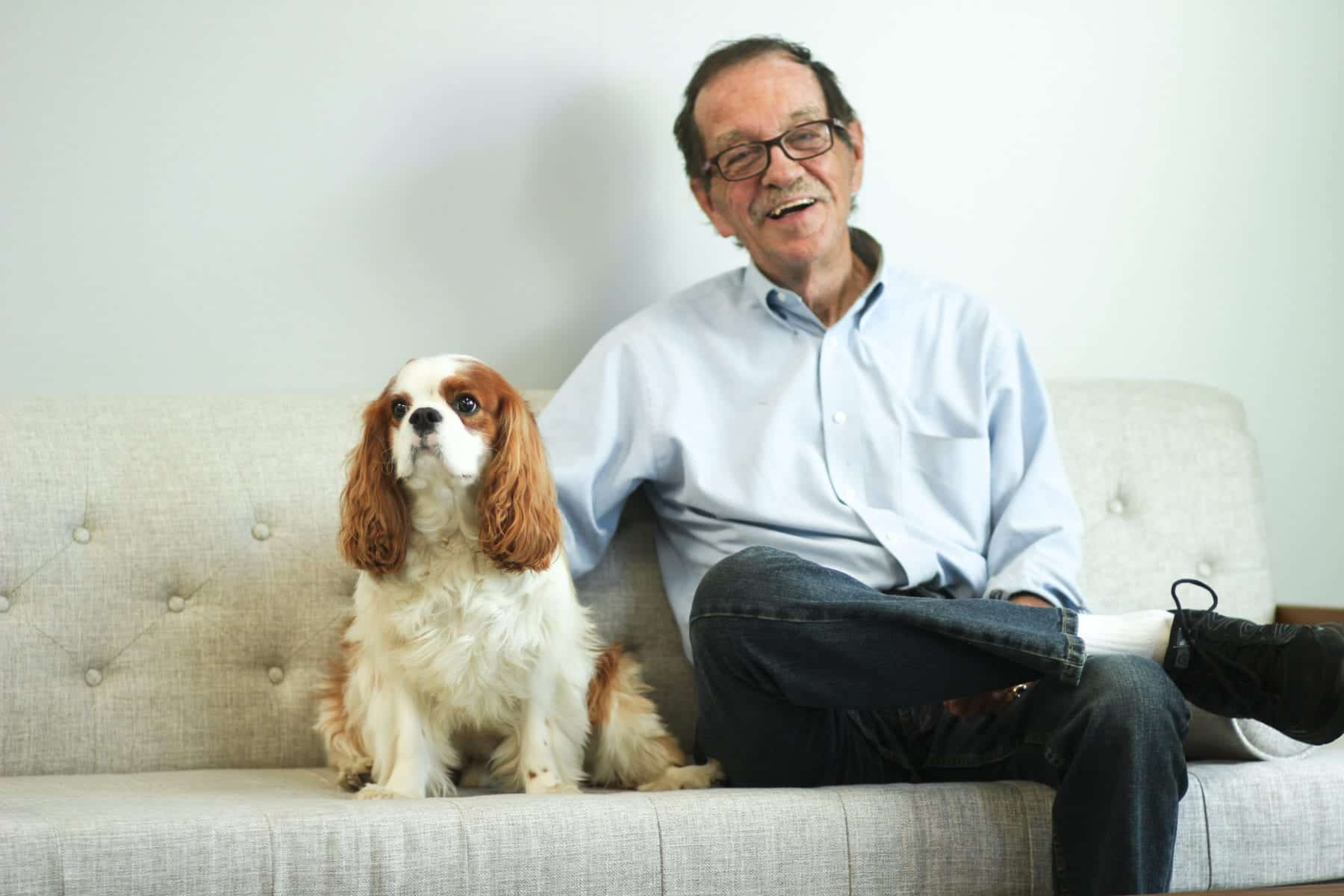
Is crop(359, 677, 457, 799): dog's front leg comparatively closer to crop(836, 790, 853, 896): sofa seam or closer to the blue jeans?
the blue jeans

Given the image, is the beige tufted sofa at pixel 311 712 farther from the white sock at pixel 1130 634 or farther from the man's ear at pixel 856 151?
the man's ear at pixel 856 151

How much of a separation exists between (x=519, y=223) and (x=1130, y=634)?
4.40 feet

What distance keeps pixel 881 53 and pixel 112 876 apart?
2.04 metres

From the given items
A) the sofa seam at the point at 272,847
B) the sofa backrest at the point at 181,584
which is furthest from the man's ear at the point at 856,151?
the sofa seam at the point at 272,847

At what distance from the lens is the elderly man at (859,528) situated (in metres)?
1.59

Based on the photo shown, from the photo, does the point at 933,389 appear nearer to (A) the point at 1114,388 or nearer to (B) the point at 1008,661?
(A) the point at 1114,388

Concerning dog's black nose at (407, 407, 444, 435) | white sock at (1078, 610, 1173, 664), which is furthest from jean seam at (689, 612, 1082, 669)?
dog's black nose at (407, 407, 444, 435)

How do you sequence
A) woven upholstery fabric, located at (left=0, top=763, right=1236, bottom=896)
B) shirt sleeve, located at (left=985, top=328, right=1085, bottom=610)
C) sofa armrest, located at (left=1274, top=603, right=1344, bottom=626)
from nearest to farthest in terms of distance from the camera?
woven upholstery fabric, located at (left=0, top=763, right=1236, bottom=896) < shirt sleeve, located at (left=985, top=328, right=1085, bottom=610) < sofa armrest, located at (left=1274, top=603, right=1344, bottom=626)

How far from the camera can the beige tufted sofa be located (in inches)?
57.1

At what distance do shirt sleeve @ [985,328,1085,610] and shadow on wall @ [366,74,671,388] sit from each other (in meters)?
0.73

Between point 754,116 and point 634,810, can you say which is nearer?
point 634,810

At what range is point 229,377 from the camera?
2.34m

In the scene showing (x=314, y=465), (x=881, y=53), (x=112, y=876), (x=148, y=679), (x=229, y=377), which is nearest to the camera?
(x=112, y=876)

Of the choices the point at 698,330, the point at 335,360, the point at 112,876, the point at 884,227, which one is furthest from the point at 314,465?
the point at 884,227
